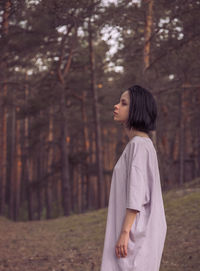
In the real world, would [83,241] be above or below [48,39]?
below

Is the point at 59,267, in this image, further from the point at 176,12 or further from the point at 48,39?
the point at 48,39

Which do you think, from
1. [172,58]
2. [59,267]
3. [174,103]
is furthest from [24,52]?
[174,103]

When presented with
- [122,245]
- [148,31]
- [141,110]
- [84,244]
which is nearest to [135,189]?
[122,245]

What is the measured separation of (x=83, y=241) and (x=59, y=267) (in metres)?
3.05

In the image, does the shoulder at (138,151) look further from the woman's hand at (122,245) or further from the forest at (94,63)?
the forest at (94,63)

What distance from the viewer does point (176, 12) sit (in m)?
10.4

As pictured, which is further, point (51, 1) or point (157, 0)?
point (157, 0)

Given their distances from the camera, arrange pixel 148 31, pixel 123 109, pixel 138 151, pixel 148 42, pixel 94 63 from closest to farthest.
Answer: pixel 138 151
pixel 123 109
pixel 148 42
pixel 148 31
pixel 94 63

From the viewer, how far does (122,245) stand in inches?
106

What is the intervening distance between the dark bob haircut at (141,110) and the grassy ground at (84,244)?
4.45 m

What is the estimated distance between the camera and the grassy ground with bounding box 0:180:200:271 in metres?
7.45

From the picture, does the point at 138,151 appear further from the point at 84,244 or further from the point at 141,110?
the point at 84,244

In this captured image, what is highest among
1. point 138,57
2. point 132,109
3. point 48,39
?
point 48,39

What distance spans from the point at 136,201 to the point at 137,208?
5cm
